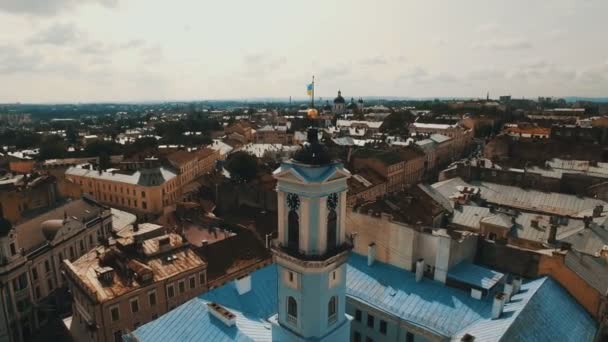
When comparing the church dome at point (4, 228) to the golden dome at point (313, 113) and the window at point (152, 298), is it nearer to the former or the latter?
the window at point (152, 298)

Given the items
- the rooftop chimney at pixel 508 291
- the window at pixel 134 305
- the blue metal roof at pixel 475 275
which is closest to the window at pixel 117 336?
the window at pixel 134 305

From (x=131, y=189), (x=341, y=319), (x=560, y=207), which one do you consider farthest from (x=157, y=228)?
(x=560, y=207)

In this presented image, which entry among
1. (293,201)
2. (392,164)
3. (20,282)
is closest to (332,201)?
(293,201)

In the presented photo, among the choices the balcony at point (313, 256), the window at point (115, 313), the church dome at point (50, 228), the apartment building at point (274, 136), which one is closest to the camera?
the balcony at point (313, 256)

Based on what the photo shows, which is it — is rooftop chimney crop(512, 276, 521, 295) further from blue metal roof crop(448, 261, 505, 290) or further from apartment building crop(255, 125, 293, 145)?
apartment building crop(255, 125, 293, 145)

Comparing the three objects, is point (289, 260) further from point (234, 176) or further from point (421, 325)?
point (234, 176)

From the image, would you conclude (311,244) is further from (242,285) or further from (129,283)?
(129,283)

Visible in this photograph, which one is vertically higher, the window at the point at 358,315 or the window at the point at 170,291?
the window at the point at 358,315
